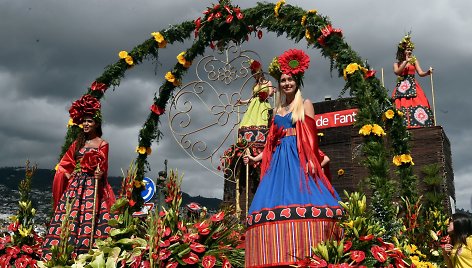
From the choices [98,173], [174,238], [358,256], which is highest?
[98,173]

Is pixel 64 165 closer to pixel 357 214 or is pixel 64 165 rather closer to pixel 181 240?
pixel 181 240

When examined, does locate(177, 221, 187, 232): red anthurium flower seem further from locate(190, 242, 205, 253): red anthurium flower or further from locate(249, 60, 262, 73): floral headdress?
locate(249, 60, 262, 73): floral headdress

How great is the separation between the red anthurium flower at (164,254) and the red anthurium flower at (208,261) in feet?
1.05

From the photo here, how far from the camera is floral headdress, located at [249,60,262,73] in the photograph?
307 inches

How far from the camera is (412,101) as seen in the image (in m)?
11.6

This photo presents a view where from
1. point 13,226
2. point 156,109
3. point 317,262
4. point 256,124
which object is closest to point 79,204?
point 13,226

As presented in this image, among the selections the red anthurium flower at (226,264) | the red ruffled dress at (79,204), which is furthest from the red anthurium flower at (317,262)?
the red ruffled dress at (79,204)

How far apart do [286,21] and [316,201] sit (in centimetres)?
276

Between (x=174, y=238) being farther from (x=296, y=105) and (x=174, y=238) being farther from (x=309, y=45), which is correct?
(x=309, y=45)

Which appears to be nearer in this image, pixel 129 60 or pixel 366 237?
pixel 366 237

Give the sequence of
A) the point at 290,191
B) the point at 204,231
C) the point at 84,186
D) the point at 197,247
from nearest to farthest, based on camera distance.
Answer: the point at 290,191 < the point at 197,247 < the point at 204,231 < the point at 84,186

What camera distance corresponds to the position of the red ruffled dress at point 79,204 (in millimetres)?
5801

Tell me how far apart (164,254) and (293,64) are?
2230 mm

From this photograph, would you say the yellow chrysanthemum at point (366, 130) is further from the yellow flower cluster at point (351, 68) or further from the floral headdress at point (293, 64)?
the floral headdress at point (293, 64)
